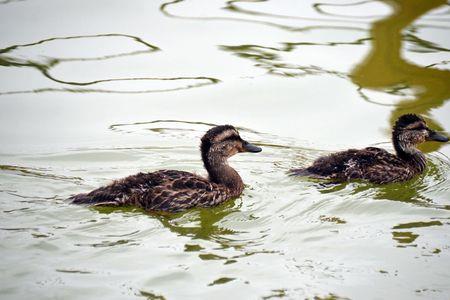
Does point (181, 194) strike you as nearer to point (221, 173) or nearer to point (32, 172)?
point (221, 173)

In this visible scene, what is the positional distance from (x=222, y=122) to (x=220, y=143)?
60.8 inches

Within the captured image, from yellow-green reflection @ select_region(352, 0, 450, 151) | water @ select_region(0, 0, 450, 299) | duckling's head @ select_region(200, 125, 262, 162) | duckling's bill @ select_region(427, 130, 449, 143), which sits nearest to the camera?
water @ select_region(0, 0, 450, 299)

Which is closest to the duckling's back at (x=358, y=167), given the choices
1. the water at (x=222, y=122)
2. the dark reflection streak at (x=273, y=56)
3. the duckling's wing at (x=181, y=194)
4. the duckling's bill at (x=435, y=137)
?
the water at (x=222, y=122)

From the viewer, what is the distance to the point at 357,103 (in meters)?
9.52

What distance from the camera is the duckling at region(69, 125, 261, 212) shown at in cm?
702

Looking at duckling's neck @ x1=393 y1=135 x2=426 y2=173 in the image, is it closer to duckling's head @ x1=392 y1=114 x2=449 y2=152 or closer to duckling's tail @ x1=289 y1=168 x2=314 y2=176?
duckling's head @ x1=392 y1=114 x2=449 y2=152

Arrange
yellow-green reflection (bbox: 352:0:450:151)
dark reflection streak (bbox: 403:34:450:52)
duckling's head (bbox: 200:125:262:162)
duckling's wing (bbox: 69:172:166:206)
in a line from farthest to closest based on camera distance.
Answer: dark reflection streak (bbox: 403:34:450:52) → yellow-green reflection (bbox: 352:0:450:151) → duckling's head (bbox: 200:125:262:162) → duckling's wing (bbox: 69:172:166:206)

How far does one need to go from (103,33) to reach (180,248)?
17.6 feet

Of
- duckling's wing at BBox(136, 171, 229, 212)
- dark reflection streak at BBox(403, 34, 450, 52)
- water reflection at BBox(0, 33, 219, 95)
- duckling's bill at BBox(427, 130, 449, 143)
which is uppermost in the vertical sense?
dark reflection streak at BBox(403, 34, 450, 52)

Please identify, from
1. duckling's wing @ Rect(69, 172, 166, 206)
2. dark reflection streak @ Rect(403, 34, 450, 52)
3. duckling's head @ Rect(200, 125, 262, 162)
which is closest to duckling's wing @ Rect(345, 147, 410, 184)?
duckling's head @ Rect(200, 125, 262, 162)

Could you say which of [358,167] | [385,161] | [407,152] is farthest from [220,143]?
[407,152]

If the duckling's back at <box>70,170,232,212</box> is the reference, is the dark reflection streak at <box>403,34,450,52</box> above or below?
above

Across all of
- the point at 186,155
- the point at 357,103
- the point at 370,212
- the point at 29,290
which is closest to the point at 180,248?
the point at 29,290

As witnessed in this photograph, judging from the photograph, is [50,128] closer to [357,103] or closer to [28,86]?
[28,86]
